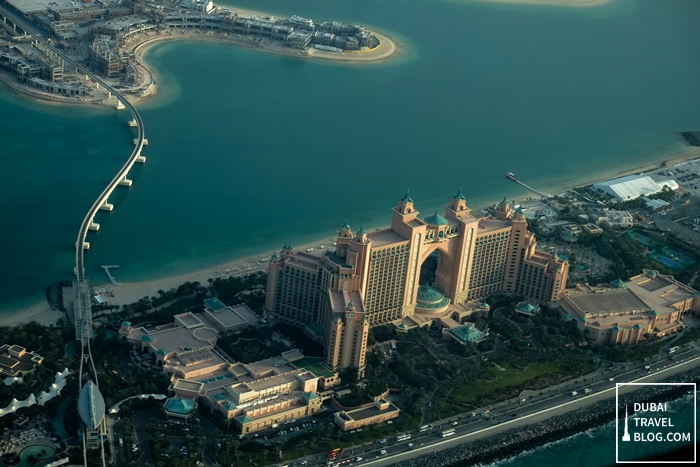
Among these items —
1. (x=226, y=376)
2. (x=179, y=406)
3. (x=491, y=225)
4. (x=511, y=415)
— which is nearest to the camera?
(x=179, y=406)

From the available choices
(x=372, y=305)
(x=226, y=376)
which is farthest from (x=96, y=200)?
(x=226, y=376)

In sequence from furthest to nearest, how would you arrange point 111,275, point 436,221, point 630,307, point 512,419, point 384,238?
point 111,275 → point 630,307 → point 436,221 → point 384,238 → point 512,419

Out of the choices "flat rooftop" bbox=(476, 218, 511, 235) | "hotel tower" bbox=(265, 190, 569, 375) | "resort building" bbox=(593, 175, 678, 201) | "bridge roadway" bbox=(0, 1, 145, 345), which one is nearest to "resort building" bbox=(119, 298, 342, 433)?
"hotel tower" bbox=(265, 190, 569, 375)

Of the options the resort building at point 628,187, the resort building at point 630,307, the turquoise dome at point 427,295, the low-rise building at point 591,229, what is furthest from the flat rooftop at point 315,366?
the resort building at point 628,187

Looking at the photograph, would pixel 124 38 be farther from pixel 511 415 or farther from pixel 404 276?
pixel 511 415

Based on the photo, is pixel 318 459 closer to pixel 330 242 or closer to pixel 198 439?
pixel 198 439

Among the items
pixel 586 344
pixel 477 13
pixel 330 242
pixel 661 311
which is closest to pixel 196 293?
pixel 330 242

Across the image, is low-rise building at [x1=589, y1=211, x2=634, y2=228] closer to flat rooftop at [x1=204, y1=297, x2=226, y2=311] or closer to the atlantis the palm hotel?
the atlantis the palm hotel
